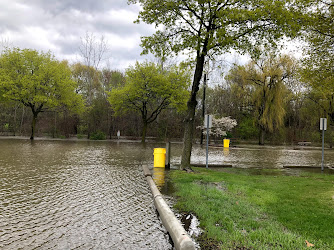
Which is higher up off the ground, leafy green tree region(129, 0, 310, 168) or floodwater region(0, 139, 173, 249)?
leafy green tree region(129, 0, 310, 168)

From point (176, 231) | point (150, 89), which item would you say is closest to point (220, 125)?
point (150, 89)

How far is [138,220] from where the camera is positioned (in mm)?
4852

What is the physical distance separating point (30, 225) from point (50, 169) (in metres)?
6.06

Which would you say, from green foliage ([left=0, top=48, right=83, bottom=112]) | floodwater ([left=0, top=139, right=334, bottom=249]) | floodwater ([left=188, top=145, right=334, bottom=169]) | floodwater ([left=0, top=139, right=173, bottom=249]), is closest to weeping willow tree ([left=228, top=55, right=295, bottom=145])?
floodwater ([left=188, top=145, right=334, bottom=169])

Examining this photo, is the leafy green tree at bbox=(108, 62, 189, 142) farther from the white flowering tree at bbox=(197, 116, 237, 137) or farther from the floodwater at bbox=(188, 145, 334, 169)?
the floodwater at bbox=(188, 145, 334, 169)

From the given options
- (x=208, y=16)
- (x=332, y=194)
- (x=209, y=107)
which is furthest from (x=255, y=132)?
(x=332, y=194)

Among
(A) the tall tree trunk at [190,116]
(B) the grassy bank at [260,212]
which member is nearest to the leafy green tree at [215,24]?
(A) the tall tree trunk at [190,116]

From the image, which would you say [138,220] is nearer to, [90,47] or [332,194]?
[332,194]

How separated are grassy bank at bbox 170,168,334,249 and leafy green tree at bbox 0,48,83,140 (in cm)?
2607

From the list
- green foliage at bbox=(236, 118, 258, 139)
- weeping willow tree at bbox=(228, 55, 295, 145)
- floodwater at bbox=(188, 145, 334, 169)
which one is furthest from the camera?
green foliage at bbox=(236, 118, 258, 139)

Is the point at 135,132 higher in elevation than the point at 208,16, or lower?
lower

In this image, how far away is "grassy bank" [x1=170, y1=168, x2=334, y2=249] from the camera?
150 inches

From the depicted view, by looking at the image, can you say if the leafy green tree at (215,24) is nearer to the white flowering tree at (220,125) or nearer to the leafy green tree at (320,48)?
the leafy green tree at (320,48)

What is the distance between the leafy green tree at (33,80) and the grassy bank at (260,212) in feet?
85.5
